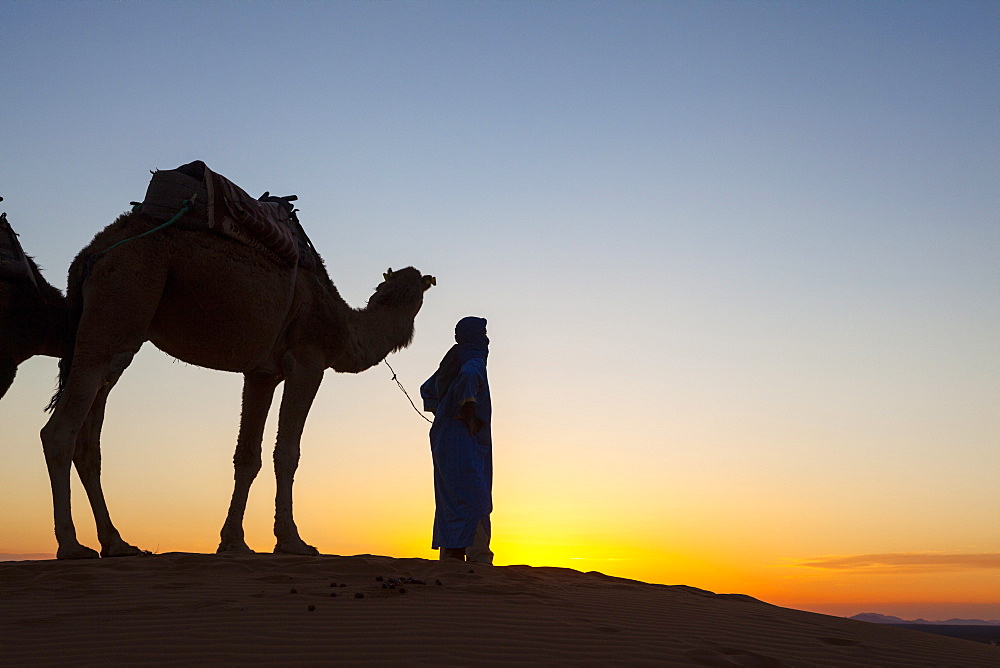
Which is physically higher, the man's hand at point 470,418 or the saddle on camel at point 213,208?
the saddle on camel at point 213,208

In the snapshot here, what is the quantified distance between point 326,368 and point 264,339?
1145 millimetres

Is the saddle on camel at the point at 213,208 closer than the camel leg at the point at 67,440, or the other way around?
the camel leg at the point at 67,440

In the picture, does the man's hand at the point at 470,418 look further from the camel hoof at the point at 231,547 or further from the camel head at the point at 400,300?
the camel hoof at the point at 231,547

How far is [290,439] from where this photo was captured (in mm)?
9352

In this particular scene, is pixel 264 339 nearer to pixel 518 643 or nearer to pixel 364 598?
pixel 364 598

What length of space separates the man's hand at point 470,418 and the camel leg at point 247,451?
6.82ft

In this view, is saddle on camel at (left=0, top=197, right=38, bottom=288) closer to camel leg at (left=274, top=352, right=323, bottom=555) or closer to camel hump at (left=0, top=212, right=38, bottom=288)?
camel hump at (left=0, top=212, right=38, bottom=288)

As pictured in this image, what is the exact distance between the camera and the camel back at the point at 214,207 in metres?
8.39

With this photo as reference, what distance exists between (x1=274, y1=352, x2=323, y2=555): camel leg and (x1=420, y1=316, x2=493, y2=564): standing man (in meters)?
1.41

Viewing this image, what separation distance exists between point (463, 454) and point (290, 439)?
5.95 feet

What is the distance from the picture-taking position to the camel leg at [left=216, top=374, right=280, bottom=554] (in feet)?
30.5

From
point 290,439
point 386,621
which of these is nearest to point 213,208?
point 290,439

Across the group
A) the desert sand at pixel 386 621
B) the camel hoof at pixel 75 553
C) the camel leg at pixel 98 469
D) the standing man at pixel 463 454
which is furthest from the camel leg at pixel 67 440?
the standing man at pixel 463 454

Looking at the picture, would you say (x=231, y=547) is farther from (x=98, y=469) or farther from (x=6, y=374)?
(x=6, y=374)
